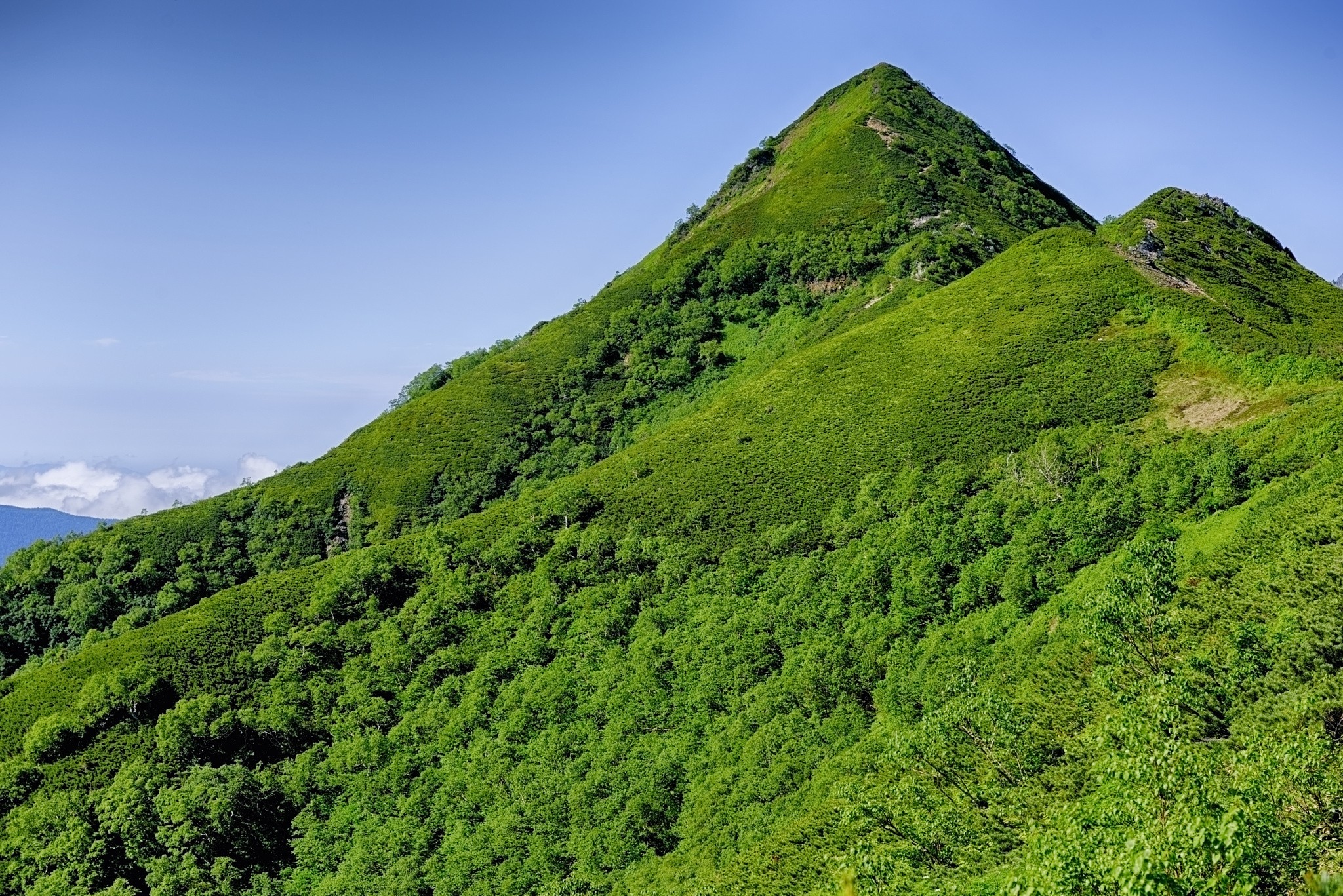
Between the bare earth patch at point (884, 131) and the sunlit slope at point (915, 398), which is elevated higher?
the bare earth patch at point (884, 131)

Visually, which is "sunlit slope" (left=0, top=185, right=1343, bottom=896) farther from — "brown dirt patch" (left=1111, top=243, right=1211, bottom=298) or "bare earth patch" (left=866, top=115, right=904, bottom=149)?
"bare earth patch" (left=866, top=115, right=904, bottom=149)

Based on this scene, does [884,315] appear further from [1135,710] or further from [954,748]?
[1135,710]

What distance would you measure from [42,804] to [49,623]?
51305mm

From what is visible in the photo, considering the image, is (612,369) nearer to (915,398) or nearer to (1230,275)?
(915,398)

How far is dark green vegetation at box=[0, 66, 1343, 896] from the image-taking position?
36.0m

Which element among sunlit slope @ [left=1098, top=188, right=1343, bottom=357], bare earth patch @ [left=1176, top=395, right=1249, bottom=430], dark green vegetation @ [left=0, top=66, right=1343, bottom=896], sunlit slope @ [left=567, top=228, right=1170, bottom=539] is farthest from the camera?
sunlit slope @ [left=567, top=228, right=1170, bottom=539]

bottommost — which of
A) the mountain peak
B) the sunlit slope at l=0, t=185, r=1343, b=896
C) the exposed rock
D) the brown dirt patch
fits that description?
the sunlit slope at l=0, t=185, r=1343, b=896

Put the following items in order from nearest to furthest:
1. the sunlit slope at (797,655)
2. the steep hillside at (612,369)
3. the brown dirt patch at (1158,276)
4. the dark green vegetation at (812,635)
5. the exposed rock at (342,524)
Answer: the dark green vegetation at (812,635) → the sunlit slope at (797,655) → the brown dirt patch at (1158,276) → the steep hillside at (612,369) → the exposed rock at (342,524)

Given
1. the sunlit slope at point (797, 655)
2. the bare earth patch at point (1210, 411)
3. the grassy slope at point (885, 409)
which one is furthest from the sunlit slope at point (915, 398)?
the bare earth patch at point (1210, 411)

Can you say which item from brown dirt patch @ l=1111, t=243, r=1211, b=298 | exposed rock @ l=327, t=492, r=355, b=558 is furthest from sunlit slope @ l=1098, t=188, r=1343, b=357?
exposed rock @ l=327, t=492, r=355, b=558

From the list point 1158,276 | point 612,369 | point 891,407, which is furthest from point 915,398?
point 612,369

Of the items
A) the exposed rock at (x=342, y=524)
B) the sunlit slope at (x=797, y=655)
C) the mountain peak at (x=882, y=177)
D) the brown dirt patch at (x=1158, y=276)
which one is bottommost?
the sunlit slope at (x=797, y=655)

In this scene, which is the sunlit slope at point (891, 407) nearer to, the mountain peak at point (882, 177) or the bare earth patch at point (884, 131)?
the mountain peak at point (882, 177)

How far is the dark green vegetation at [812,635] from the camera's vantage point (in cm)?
3600
